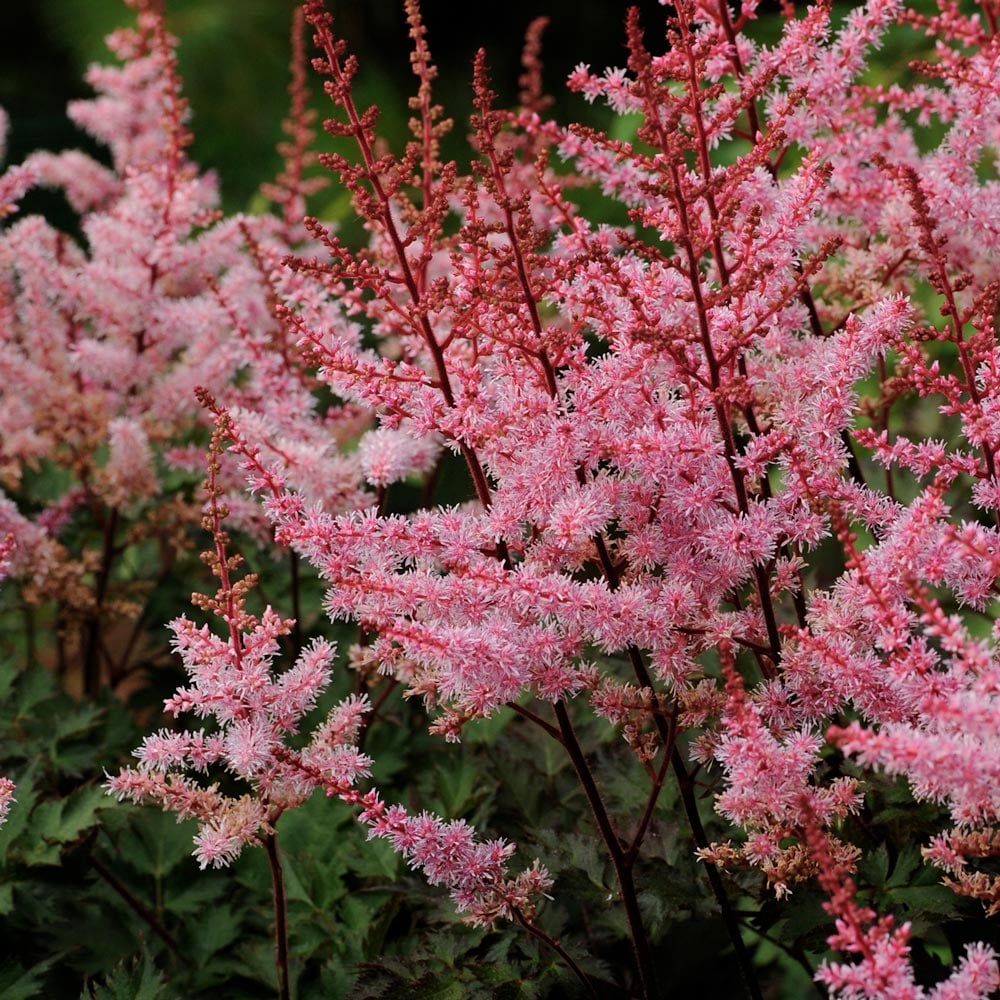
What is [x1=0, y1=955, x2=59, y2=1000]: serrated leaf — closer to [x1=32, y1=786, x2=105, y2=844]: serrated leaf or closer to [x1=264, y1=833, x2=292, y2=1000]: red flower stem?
[x1=32, y1=786, x2=105, y2=844]: serrated leaf

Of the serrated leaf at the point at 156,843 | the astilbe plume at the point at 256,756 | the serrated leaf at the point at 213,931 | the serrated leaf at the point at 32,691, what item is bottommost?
the serrated leaf at the point at 213,931

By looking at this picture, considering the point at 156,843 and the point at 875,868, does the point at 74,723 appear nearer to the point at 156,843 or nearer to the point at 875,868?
the point at 156,843

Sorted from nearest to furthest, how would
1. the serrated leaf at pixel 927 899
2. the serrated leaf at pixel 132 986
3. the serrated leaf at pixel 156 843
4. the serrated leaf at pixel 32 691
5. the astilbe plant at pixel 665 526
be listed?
1. the astilbe plant at pixel 665 526
2. the serrated leaf at pixel 927 899
3. the serrated leaf at pixel 132 986
4. the serrated leaf at pixel 156 843
5. the serrated leaf at pixel 32 691

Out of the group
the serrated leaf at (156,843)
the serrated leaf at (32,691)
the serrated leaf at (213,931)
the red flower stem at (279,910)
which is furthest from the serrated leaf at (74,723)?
the red flower stem at (279,910)

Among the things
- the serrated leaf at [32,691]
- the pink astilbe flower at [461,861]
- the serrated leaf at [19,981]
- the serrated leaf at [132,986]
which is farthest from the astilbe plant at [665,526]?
the serrated leaf at [32,691]

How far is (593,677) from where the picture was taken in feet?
4.68

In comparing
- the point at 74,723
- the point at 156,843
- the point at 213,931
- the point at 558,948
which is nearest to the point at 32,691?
the point at 74,723

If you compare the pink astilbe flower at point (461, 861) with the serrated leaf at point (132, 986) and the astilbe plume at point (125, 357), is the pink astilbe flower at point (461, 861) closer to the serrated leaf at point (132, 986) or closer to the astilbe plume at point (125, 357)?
the serrated leaf at point (132, 986)

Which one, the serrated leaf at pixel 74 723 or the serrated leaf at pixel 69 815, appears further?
the serrated leaf at pixel 74 723

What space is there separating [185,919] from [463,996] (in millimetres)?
638

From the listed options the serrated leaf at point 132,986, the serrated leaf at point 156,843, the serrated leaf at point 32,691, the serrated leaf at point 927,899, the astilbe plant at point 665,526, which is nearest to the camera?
the astilbe plant at point 665,526

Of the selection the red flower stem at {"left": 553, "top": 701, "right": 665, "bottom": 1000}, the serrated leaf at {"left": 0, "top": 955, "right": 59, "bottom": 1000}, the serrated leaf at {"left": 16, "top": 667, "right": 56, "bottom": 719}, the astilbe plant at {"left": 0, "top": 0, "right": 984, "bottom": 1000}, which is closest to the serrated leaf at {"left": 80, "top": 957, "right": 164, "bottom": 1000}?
the serrated leaf at {"left": 0, "top": 955, "right": 59, "bottom": 1000}

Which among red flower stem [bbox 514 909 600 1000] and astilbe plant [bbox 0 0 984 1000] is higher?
astilbe plant [bbox 0 0 984 1000]

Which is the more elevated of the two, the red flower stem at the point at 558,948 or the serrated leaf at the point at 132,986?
the serrated leaf at the point at 132,986
